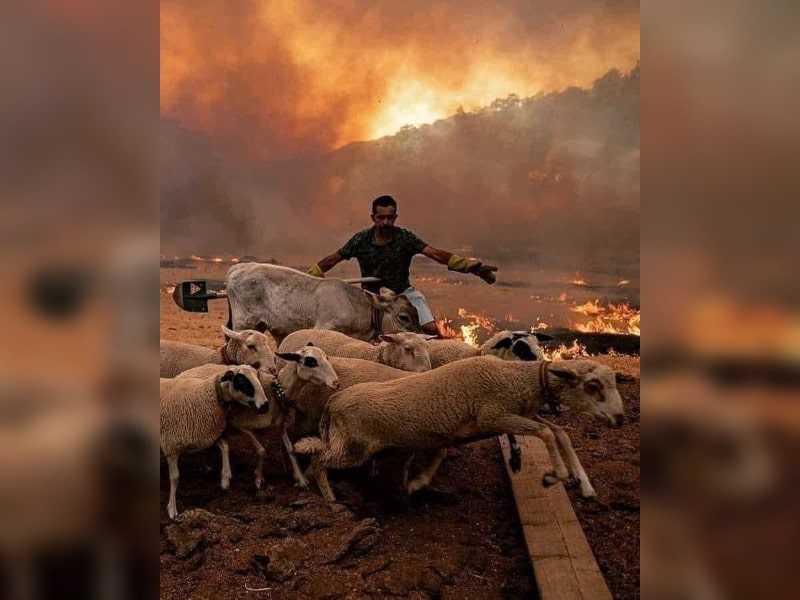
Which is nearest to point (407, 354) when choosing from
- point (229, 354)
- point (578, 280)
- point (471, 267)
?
point (229, 354)

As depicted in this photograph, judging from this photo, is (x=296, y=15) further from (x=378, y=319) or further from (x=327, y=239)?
(x=378, y=319)

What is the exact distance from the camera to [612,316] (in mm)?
7523

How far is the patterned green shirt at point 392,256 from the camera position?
276 inches

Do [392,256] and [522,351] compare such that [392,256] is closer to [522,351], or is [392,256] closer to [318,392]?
[522,351]

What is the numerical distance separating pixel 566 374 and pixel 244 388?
2124 millimetres

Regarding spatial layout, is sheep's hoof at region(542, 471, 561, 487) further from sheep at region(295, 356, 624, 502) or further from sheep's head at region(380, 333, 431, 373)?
sheep's head at region(380, 333, 431, 373)

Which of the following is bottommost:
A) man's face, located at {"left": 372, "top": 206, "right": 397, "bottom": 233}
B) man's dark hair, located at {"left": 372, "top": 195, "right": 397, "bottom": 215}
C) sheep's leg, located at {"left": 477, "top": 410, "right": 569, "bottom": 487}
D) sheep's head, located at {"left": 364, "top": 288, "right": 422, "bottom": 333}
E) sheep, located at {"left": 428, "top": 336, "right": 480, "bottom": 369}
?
sheep's leg, located at {"left": 477, "top": 410, "right": 569, "bottom": 487}

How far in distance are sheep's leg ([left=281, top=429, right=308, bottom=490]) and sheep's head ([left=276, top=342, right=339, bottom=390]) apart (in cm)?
52

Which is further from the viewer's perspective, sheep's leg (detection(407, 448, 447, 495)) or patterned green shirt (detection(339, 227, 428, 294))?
patterned green shirt (detection(339, 227, 428, 294))

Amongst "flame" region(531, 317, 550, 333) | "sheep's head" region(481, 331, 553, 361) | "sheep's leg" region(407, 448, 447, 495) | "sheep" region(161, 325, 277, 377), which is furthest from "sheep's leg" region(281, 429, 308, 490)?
Result: "flame" region(531, 317, 550, 333)

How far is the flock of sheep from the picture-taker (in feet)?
11.7

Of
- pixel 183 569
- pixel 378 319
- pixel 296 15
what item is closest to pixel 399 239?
pixel 378 319
